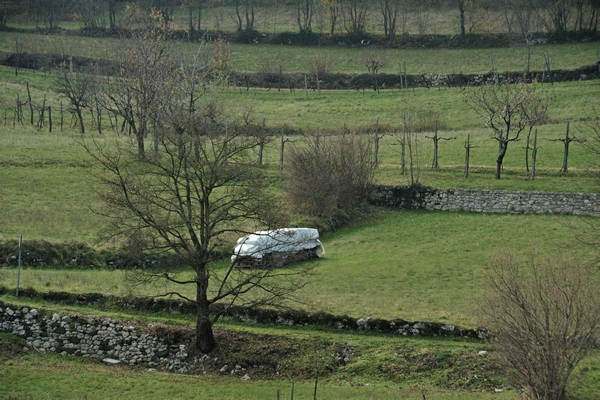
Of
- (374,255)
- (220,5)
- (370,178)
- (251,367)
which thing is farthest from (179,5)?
(251,367)

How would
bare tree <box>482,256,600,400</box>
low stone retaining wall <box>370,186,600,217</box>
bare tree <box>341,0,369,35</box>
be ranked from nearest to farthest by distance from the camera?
bare tree <box>482,256,600,400</box>
low stone retaining wall <box>370,186,600,217</box>
bare tree <box>341,0,369,35</box>

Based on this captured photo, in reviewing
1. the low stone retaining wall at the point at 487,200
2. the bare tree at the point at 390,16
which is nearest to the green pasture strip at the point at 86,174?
the low stone retaining wall at the point at 487,200

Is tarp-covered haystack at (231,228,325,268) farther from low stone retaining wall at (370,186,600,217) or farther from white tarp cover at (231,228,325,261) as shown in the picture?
low stone retaining wall at (370,186,600,217)

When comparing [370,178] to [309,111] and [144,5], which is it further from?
[144,5]

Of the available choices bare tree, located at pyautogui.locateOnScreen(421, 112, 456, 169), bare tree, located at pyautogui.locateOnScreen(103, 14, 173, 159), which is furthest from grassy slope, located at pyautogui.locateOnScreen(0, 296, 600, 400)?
bare tree, located at pyautogui.locateOnScreen(421, 112, 456, 169)

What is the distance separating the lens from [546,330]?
18.5 metres

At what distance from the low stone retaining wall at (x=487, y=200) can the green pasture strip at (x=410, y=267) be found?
0.83 meters

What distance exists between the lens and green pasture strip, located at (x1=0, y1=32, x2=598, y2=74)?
275ft

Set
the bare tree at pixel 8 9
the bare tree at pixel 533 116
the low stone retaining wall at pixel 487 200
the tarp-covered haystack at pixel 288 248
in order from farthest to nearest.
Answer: the bare tree at pixel 8 9 → the bare tree at pixel 533 116 → the low stone retaining wall at pixel 487 200 → the tarp-covered haystack at pixel 288 248

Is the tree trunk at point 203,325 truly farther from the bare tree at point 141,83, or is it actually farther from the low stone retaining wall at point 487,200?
the bare tree at point 141,83

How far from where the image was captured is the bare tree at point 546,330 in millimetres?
18469

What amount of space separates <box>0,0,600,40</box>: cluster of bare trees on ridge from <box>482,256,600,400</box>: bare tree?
273 feet

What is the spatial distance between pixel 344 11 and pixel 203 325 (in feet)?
312

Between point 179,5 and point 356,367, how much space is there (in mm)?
104361
